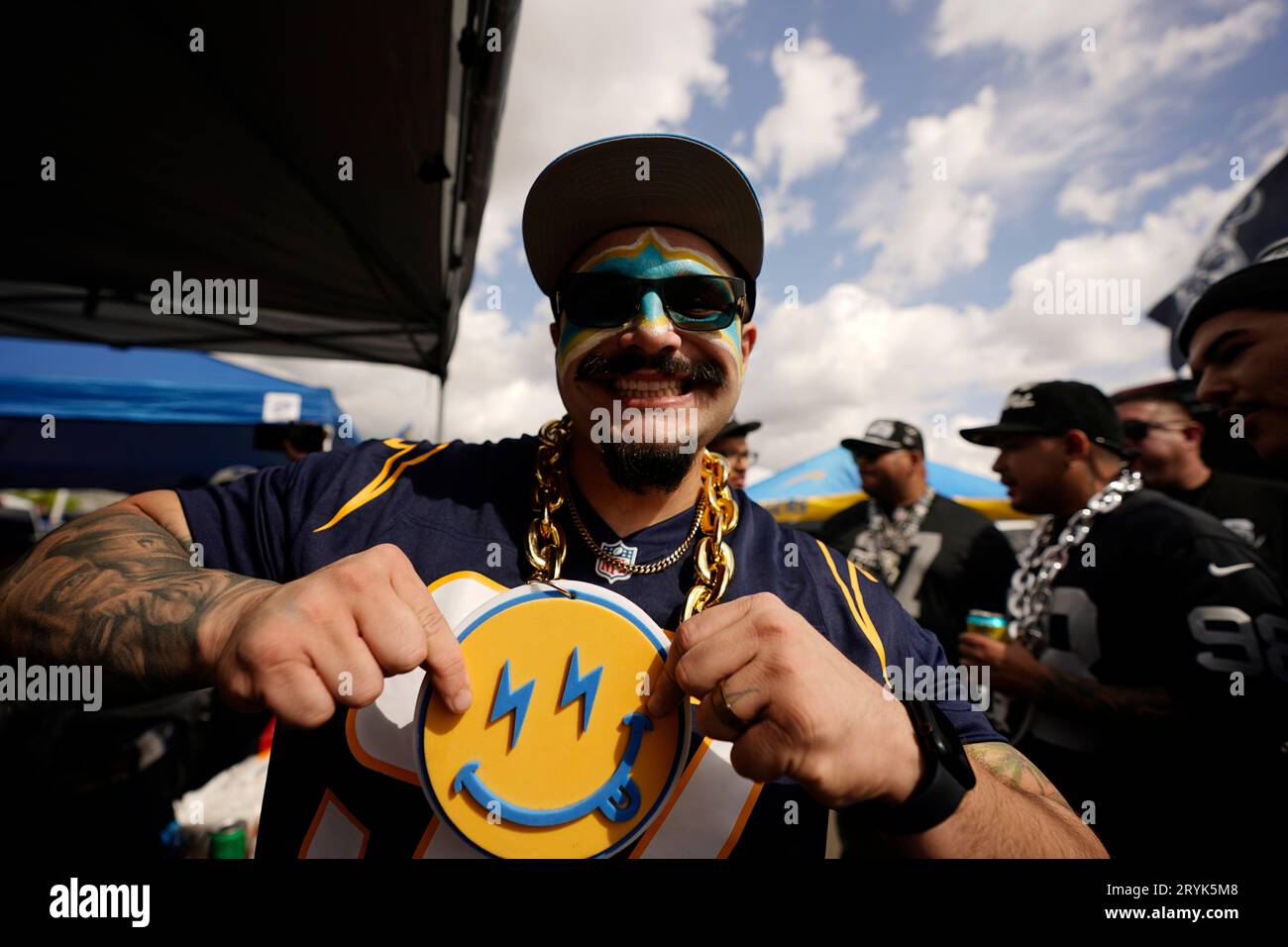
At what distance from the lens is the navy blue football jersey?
1208 mm

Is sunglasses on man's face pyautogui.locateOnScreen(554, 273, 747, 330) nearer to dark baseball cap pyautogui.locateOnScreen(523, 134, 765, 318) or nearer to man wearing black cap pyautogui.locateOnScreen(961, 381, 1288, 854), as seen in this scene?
dark baseball cap pyautogui.locateOnScreen(523, 134, 765, 318)

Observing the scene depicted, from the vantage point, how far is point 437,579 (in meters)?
1.34

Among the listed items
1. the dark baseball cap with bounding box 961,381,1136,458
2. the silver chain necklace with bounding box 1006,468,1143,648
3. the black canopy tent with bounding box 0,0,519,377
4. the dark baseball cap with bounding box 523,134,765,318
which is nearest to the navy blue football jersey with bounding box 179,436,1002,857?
the dark baseball cap with bounding box 523,134,765,318

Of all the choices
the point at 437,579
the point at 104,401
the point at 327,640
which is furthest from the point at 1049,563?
the point at 104,401

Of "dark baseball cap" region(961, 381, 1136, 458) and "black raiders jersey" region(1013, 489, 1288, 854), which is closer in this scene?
"black raiders jersey" region(1013, 489, 1288, 854)

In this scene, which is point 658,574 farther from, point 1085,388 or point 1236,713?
point 1085,388

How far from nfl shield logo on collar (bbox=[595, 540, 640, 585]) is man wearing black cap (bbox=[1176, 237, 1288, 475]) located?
1.84 metres

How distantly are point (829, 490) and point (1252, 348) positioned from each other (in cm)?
735

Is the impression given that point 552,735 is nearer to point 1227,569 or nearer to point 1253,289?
point 1253,289

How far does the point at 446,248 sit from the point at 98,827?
126 inches

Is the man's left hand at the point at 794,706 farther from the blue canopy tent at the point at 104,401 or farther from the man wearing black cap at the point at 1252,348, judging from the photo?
the blue canopy tent at the point at 104,401

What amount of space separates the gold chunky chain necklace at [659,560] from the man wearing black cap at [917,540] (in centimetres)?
243

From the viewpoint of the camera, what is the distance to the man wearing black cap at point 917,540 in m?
3.71

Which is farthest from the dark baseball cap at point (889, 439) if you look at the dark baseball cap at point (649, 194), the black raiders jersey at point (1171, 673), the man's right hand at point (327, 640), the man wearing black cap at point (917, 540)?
the man's right hand at point (327, 640)
